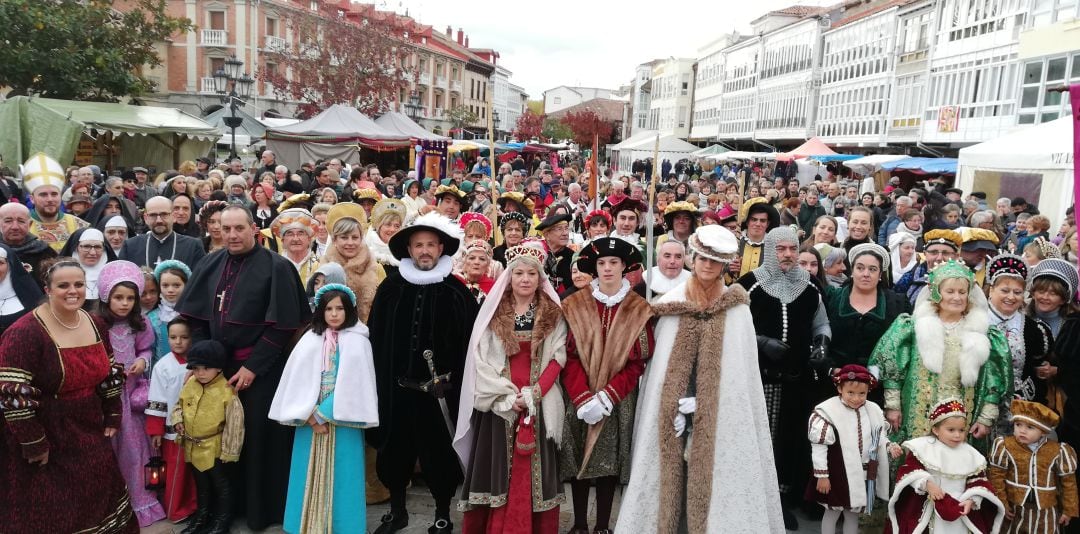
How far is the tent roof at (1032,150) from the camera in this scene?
1072cm

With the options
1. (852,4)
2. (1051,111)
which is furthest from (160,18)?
(852,4)

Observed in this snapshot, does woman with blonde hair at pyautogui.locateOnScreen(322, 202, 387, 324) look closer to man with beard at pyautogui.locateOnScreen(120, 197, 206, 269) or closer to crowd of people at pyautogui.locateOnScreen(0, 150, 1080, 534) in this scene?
crowd of people at pyautogui.locateOnScreen(0, 150, 1080, 534)

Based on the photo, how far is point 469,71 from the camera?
70.7 m

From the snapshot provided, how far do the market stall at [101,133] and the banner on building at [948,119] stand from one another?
970 inches

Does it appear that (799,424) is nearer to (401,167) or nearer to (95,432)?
(95,432)

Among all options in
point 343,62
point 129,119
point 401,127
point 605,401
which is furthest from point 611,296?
point 343,62

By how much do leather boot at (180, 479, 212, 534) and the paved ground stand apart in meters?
0.11

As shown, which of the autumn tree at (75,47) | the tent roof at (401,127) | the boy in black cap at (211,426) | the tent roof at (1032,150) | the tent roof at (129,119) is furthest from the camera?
the tent roof at (401,127)

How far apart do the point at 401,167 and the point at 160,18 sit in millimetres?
8369

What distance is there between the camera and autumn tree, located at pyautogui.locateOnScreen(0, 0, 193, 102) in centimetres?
1716

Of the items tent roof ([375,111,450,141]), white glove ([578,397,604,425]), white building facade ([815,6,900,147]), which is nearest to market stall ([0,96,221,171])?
tent roof ([375,111,450,141])

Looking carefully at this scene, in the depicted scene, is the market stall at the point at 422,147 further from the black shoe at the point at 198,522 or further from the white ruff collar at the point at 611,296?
the white ruff collar at the point at 611,296

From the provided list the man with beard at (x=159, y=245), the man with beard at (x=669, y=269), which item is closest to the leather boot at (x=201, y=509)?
the man with beard at (x=159, y=245)

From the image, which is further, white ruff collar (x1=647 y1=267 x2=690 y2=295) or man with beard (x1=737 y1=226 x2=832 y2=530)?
white ruff collar (x1=647 y1=267 x2=690 y2=295)
